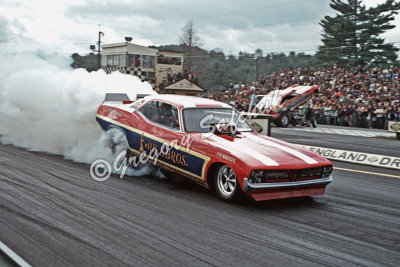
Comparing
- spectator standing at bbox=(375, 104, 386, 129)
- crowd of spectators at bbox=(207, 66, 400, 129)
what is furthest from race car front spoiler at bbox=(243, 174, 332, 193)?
spectator standing at bbox=(375, 104, 386, 129)

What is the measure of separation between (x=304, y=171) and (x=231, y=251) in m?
1.96

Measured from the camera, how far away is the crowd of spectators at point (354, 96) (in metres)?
20.8

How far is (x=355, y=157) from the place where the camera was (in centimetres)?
928

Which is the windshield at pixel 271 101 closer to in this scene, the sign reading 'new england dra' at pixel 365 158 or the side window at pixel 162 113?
the sign reading 'new england dra' at pixel 365 158

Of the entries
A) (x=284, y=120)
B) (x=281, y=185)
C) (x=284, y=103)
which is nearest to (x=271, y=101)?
(x=284, y=103)

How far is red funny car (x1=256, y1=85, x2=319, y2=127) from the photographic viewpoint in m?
20.7

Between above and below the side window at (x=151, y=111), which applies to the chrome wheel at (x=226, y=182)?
below

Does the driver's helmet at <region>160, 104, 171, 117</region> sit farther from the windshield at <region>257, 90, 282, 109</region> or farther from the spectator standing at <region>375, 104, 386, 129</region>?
the spectator standing at <region>375, 104, 386, 129</region>

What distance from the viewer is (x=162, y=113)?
21.6 feet

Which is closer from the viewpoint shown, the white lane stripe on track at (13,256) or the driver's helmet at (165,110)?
the white lane stripe on track at (13,256)

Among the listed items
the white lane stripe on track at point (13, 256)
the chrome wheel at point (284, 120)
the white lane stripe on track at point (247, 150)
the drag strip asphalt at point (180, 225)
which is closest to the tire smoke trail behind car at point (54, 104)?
the drag strip asphalt at point (180, 225)

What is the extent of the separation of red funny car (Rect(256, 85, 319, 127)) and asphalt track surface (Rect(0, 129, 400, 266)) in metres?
14.3

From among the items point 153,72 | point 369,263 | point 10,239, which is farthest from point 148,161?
point 153,72

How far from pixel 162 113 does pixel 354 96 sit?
19208 mm
